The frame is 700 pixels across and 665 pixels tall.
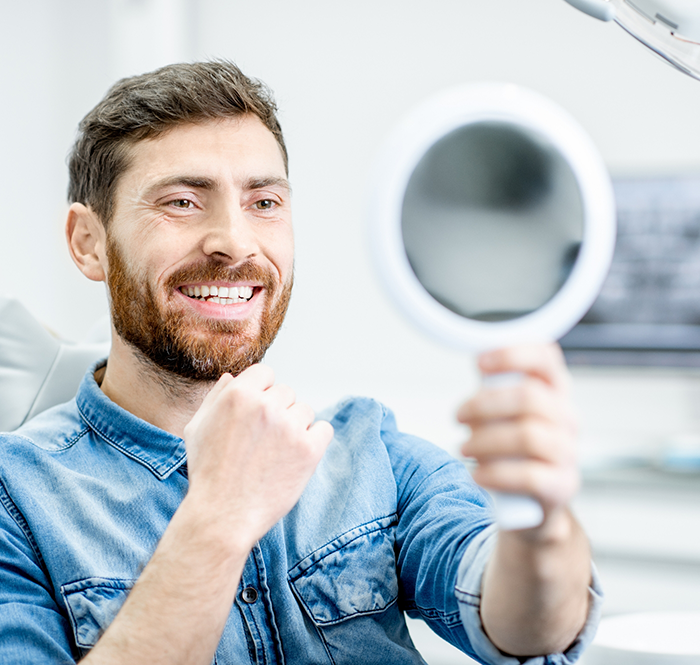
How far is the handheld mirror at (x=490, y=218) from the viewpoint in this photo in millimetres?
567

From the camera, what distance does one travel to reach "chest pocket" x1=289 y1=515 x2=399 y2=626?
3.26 feet

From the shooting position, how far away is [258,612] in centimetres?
97

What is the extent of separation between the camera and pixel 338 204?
289 centimetres

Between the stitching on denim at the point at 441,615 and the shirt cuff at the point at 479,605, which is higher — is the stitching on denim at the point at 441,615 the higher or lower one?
the lower one

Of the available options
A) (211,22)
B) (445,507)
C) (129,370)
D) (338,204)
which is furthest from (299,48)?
(445,507)

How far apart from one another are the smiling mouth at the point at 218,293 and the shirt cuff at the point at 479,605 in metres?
0.57

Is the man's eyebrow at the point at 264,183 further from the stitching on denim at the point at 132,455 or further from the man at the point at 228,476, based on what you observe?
the stitching on denim at the point at 132,455

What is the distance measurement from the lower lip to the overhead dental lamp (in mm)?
653

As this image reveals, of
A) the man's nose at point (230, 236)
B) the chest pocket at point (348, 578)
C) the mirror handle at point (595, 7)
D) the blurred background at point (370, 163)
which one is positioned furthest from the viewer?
the blurred background at point (370, 163)

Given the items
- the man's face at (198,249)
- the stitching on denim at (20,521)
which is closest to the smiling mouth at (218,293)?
the man's face at (198,249)

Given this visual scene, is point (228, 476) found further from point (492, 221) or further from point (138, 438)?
point (492, 221)

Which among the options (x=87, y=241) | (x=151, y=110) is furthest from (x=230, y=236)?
(x=87, y=241)

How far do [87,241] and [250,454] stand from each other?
703mm

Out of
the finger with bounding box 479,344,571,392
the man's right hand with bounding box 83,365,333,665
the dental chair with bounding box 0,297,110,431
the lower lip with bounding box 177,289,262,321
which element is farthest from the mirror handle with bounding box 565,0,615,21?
the dental chair with bounding box 0,297,110,431
